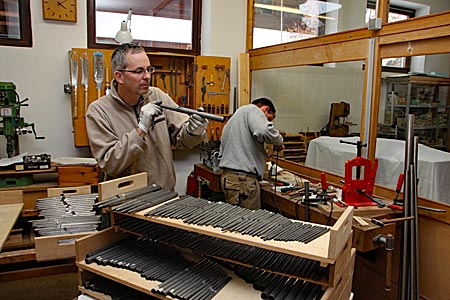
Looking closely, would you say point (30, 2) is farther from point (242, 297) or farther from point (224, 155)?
point (242, 297)

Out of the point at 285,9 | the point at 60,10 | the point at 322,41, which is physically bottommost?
the point at 322,41

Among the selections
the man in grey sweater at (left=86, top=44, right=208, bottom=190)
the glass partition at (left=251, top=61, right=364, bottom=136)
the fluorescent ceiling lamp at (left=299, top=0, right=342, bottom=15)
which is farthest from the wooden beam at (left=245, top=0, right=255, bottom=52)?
the man in grey sweater at (left=86, top=44, right=208, bottom=190)

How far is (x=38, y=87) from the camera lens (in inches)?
130

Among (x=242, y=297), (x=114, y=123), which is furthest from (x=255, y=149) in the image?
(x=242, y=297)

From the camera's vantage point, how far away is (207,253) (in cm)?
134

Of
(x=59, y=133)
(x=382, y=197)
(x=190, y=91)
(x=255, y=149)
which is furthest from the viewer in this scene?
(x=190, y=91)

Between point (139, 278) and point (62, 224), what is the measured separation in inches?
28.1

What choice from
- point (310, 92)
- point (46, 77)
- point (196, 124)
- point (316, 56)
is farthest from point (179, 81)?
point (196, 124)

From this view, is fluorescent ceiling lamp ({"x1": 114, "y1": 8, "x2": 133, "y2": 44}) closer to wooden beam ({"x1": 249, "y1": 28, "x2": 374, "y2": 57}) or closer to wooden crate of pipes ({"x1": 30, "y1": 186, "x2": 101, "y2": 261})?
wooden beam ({"x1": 249, "y1": 28, "x2": 374, "y2": 57})

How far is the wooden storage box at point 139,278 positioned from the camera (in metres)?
1.21

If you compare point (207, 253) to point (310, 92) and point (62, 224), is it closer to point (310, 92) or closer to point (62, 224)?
point (62, 224)

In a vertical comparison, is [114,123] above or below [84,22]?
below

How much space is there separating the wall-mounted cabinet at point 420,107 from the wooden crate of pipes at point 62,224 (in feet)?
6.33

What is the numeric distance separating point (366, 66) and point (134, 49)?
1.55m
